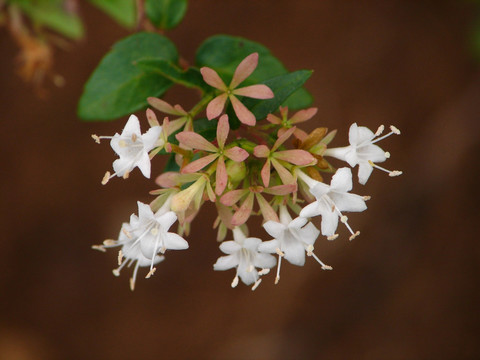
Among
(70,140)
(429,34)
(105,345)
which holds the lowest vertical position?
(105,345)

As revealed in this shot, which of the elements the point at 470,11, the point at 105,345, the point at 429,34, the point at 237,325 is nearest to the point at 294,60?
the point at 429,34

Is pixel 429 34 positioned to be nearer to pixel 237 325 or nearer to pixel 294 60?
pixel 294 60

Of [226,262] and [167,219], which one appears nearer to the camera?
[167,219]

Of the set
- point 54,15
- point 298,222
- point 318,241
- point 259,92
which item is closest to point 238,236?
point 298,222

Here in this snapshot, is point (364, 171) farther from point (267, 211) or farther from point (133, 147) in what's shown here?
point (133, 147)

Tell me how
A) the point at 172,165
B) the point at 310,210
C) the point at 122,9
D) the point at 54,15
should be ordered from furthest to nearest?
the point at 54,15 → the point at 122,9 → the point at 172,165 → the point at 310,210

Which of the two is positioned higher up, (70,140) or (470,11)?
(470,11)
